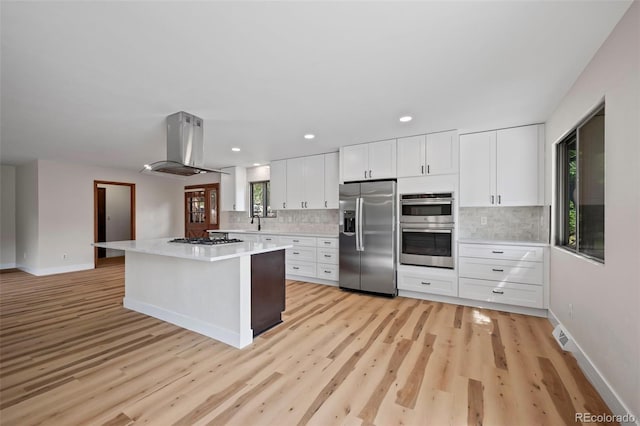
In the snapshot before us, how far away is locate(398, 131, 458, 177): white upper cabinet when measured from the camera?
3617 millimetres

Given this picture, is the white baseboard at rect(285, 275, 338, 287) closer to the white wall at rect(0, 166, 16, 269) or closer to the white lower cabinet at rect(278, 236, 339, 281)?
the white lower cabinet at rect(278, 236, 339, 281)

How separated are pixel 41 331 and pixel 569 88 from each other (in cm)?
569

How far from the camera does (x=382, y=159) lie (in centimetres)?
408

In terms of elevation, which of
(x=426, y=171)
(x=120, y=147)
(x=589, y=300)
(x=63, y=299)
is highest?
(x=120, y=147)

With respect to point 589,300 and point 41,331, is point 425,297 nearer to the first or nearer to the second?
point 589,300

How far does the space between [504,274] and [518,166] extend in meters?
1.38

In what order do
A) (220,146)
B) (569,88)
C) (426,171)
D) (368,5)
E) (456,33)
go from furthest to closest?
(220,146), (426,171), (569,88), (456,33), (368,5)

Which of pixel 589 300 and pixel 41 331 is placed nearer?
pixel 589 300

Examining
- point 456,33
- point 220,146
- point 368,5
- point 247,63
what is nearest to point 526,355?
point 456,33

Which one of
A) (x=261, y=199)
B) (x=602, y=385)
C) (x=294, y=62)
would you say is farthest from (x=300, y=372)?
(x=261, y=199)

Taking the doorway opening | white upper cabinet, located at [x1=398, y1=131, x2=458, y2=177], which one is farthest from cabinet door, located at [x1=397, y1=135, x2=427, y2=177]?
the doorway opening

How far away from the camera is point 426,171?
376 centimetres

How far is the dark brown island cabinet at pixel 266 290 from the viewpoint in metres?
2.63

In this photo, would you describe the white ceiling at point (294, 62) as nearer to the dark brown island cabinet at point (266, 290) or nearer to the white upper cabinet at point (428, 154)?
the white upper cabinet at point (428, 154)
